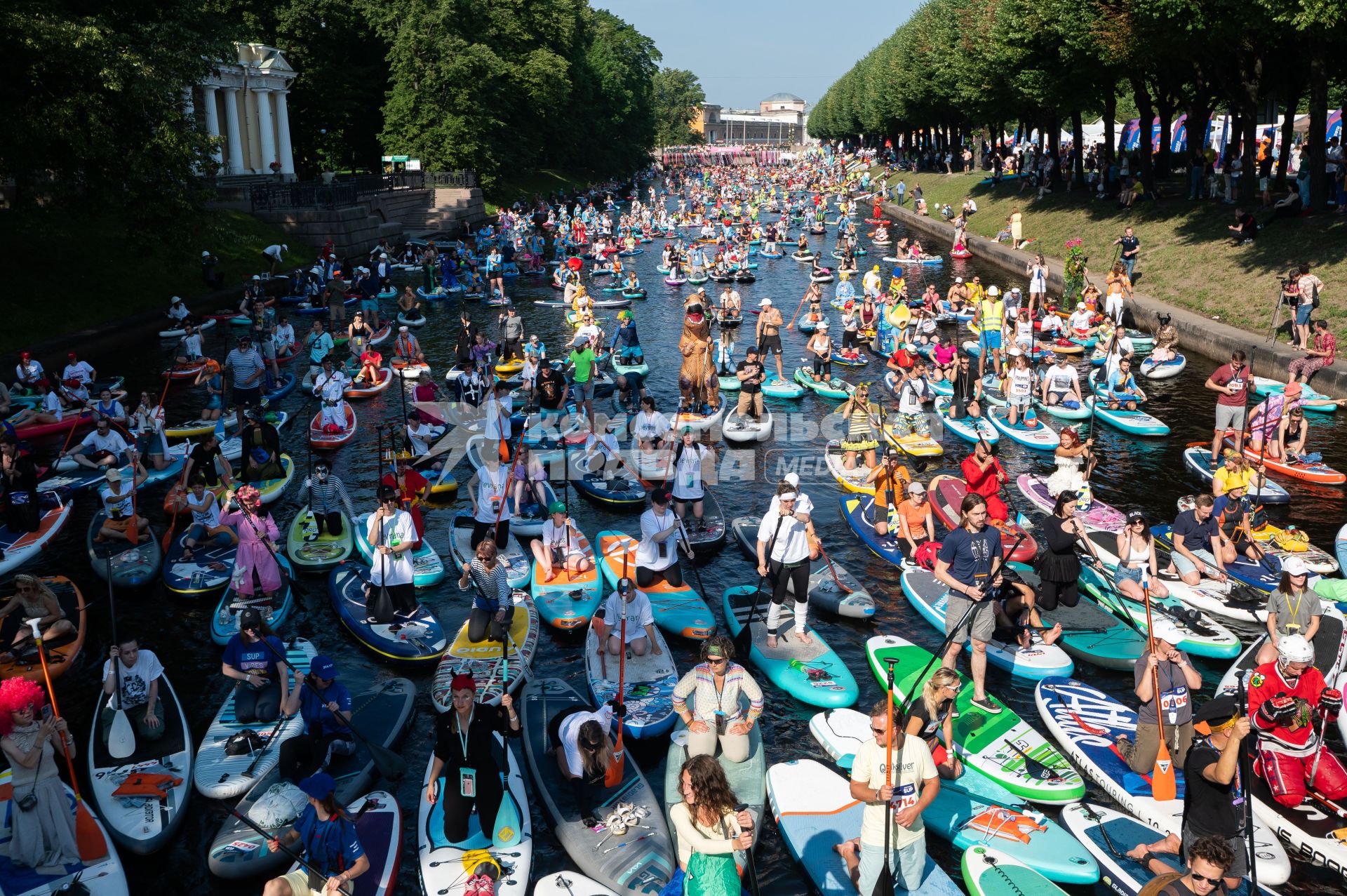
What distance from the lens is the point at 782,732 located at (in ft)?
39.6

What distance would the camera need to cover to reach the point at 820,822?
32.3ft

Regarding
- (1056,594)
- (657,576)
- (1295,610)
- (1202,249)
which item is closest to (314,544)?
(657,576)

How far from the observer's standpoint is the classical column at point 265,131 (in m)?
61.2

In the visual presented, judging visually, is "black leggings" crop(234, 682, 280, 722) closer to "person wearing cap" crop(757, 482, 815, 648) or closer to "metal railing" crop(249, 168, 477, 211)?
"person wearing cap" crop(757, 482, 815, 648)

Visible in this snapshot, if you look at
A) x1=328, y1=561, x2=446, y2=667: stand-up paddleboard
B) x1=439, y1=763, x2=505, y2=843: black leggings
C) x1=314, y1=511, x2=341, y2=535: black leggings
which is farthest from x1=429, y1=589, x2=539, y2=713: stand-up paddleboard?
x1=314, y1=511, x2=341, y2=535: black leggings

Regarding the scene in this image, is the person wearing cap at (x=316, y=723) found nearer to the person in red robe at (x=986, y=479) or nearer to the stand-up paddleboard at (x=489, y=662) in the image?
the stand-up paddleboard at (x=489, y=662)

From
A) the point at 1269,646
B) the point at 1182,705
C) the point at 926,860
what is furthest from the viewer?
the point at 1269,646

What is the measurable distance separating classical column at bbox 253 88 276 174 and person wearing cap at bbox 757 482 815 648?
5857 centimetres

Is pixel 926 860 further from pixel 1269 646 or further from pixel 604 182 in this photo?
pixel 604 182

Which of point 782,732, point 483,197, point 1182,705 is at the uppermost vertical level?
point 483,197

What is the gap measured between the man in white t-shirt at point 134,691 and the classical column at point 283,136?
5792cm

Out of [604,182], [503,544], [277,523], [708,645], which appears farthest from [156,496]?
[604,182]

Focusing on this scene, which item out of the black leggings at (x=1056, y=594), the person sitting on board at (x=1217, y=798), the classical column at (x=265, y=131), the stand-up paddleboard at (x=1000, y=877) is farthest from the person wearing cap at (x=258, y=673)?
the classical column at (x=265, y=131)

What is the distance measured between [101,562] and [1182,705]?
1551 centimetres
